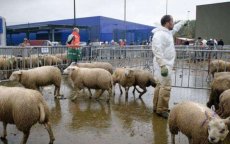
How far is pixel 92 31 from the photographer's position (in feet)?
145

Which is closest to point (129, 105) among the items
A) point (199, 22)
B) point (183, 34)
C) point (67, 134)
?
point (67, 134)

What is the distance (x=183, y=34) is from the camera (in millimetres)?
67938

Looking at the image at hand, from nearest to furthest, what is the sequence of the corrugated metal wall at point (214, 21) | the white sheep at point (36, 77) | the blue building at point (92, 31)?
the white sheep at point (36, 77), the corrugated metal wall at point (214, 21), the blue building at point (92, 31)

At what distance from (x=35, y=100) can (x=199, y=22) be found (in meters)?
35.2

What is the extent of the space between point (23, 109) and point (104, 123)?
2.39 metres

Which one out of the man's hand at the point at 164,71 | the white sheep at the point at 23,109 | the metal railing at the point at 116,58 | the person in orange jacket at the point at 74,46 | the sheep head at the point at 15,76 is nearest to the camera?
the white sheep at the point at 23,109

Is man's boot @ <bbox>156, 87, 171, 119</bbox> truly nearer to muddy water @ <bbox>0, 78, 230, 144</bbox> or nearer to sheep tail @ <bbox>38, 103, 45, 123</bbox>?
muddy water @ <bbox>0, 78, 230, 144</bbox>

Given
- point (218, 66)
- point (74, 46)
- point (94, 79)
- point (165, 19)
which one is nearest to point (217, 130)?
point (165, 19)

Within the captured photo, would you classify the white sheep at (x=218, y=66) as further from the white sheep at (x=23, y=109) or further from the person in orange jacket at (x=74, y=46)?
the white sheep at (x=23, y=109)

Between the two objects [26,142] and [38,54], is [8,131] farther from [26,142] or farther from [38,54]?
[38,54]

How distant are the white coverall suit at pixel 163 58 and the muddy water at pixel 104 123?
0.45m

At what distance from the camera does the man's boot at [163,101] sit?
26.4 ft

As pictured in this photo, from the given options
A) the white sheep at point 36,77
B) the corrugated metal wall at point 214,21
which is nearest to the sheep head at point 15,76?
the white sheep at point 36,77

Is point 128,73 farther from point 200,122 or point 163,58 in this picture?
point 200,122
